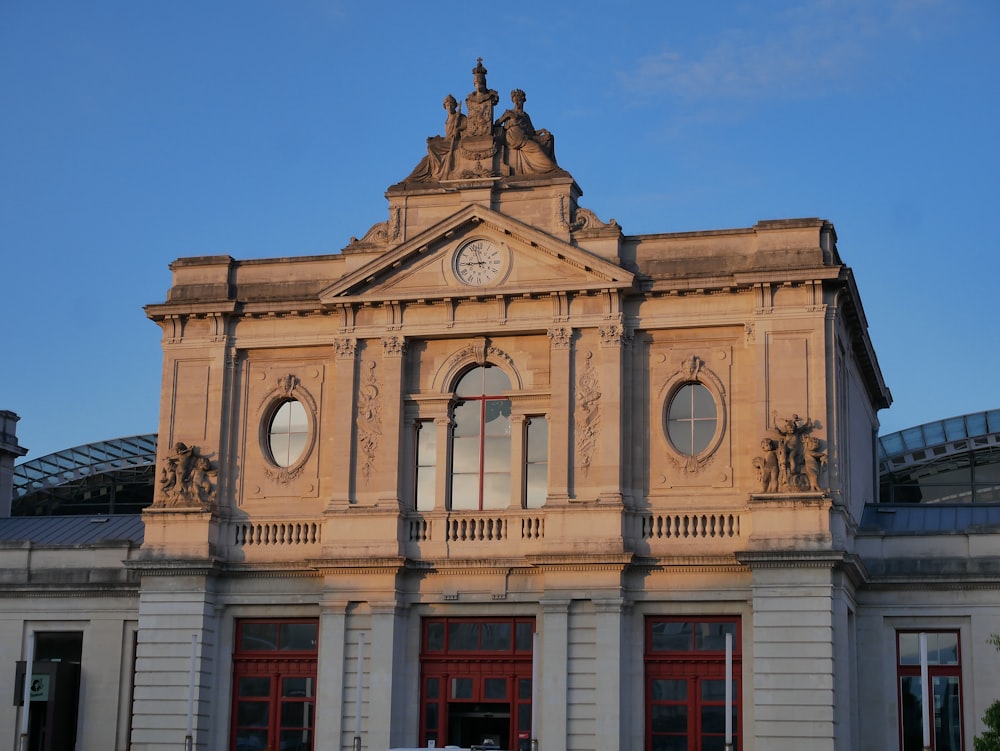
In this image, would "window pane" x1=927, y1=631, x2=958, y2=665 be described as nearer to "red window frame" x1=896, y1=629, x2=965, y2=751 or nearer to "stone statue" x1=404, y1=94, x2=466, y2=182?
"red window frame" x1=896, y1=629, x2=965, y2=751

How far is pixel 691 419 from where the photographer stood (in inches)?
1414

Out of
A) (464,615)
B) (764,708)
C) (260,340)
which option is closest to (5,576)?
(260,340)

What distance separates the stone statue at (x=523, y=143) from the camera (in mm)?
38094

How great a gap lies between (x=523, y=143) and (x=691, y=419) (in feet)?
26.5

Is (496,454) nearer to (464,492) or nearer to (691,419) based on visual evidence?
(464,492)

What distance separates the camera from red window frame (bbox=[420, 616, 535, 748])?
35.6 meters

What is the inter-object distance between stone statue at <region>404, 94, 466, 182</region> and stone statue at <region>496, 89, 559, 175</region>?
1.05 meters

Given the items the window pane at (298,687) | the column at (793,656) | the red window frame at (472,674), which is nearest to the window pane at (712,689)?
the column at (793,656)

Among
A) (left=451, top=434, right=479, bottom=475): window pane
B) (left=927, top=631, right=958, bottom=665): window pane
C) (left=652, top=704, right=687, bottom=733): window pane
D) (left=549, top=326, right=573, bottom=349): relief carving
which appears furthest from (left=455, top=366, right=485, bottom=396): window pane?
(left=927, top=631, right=958, bottom=665): window pane

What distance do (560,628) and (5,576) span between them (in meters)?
15.7

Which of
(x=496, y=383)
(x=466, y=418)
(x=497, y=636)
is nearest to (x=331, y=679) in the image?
(x=497, y=636)

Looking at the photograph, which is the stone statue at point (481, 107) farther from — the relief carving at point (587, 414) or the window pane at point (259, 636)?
the window pane at point (259, 636)

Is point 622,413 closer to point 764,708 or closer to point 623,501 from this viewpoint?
point 623,501

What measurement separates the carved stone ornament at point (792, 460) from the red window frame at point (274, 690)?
36.9 ft
